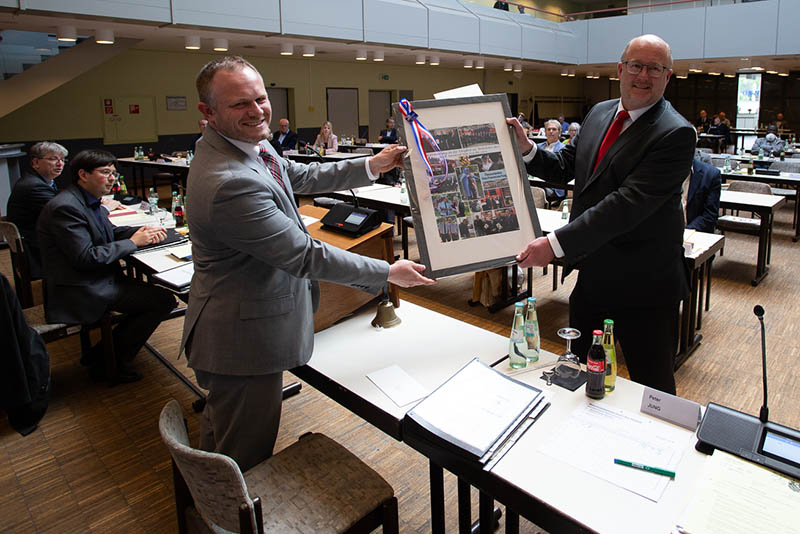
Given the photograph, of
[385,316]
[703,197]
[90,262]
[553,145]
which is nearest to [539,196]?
[703,197]

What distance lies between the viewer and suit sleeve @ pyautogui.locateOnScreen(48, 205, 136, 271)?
125 inches

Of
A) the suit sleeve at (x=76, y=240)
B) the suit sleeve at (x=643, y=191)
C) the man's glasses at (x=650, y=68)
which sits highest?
the man's glasses at (x=650, y=68)

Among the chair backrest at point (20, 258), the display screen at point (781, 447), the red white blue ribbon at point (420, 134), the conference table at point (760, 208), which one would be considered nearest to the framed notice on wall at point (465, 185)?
the red white blue ribbon at point (420, 134)

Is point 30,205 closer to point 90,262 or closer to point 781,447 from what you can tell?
point 90,262

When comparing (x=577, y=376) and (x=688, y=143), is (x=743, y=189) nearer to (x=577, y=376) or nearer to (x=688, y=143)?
(x=688, y=143)

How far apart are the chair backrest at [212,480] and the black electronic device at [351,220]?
1134 mm

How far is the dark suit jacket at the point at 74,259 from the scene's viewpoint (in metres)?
3.18

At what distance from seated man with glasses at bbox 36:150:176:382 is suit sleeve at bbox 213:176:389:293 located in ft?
6.84

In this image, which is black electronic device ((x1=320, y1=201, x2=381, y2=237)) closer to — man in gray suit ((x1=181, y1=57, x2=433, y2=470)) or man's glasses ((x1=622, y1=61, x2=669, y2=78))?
man in gray suit ((x1=181, y1=57, x2=433, y2=470))

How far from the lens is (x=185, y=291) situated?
9.61 feet

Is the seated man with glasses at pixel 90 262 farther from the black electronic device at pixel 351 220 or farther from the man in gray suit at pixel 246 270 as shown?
the man in gray suit at pixel 246 270

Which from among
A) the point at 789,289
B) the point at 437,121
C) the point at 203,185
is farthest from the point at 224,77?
the point at 789,289

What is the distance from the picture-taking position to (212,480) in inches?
53.8

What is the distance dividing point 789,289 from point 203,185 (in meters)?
5.54
